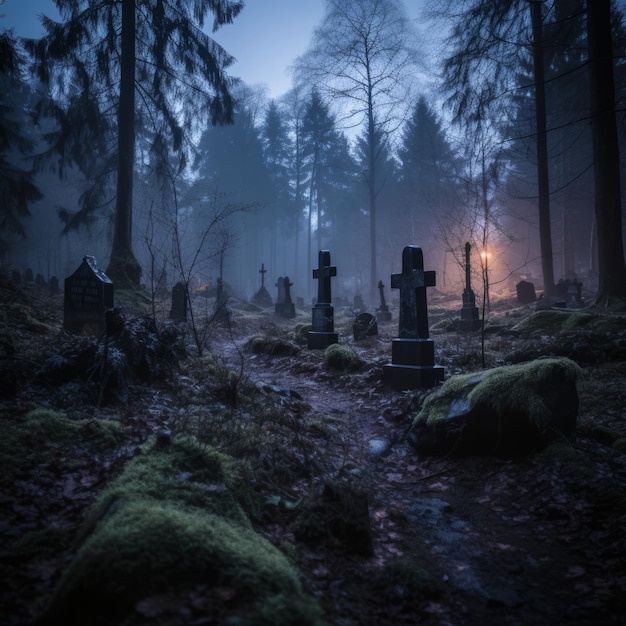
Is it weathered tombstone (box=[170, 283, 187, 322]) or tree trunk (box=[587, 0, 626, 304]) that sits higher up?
tree trunk (box=[587, 0, 626, 304])

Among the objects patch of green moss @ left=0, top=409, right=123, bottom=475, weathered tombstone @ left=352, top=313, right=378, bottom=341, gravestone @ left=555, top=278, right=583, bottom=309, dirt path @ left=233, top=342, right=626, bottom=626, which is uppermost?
gravestone @ left=555, top=278, right=583, bottom=309

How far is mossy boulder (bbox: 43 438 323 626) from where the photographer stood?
1.50 metres

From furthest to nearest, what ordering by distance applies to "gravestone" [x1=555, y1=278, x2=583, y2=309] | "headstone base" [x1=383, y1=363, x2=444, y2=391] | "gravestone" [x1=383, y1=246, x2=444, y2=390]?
"gravestone" [x1=555, y1=278, x2=583, y2=309] < "gravestone" [x1=383, y1=246, x2=444, y2=390] < "headstone base" [x1=383, y1=363, x2=444, y2=391]

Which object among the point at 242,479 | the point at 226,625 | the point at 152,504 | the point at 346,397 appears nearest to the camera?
the point at 226,625

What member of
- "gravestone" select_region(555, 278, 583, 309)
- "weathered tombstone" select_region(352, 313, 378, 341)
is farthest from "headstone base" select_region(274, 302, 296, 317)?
"gravestone" select_region(555, 278, 583, 309)

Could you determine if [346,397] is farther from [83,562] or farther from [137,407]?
[83,562]

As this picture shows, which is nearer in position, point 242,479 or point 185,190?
point 242,479

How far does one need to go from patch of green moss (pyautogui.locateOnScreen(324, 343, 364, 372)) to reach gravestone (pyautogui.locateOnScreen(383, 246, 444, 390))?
1.11 meters

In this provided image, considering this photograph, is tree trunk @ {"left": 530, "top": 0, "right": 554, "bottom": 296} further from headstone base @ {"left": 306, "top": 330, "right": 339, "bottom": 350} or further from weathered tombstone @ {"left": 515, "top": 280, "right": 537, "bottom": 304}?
headstone base @ {"left": 306, "top": 330, "right": 339, "bottom": 350}

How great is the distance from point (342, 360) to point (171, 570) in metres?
6.76

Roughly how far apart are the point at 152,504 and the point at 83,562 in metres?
0.52

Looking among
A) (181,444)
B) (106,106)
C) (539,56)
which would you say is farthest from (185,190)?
(181,444)

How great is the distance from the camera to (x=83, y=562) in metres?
1.64

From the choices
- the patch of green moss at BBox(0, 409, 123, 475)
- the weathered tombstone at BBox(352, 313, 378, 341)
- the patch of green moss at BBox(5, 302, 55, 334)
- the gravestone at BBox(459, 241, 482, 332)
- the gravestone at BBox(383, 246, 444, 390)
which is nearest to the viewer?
the patch of green moss at BBox(0, 409, 123, 475)
